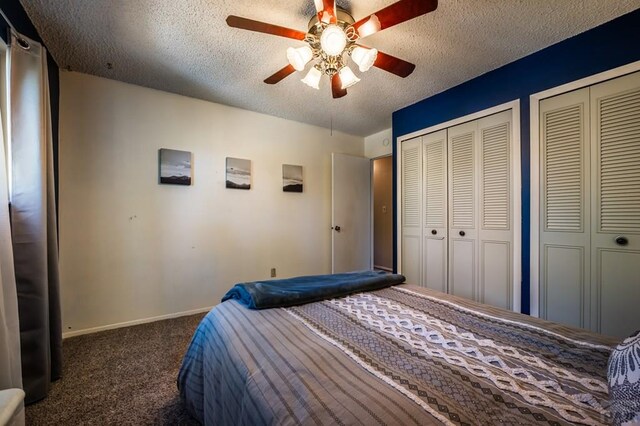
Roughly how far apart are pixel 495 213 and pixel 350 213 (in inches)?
77.3

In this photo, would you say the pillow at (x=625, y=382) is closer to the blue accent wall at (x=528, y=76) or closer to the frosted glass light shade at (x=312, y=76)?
the blue accent wall at (x=528, y=76)

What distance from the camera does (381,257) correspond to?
5.42 m

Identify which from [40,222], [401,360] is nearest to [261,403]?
[401,360]

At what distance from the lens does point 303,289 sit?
157cm

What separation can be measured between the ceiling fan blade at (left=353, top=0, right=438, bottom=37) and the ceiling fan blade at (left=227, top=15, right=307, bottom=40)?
373 millimetres

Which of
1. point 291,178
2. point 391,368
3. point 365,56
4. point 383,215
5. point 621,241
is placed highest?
point 365,56

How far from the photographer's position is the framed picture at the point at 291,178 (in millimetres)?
3581

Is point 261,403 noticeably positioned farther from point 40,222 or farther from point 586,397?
point 40,222

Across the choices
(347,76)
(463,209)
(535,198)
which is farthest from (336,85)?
(535,198)

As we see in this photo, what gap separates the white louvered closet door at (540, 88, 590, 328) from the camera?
78.2 inches

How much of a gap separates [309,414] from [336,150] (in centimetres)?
375

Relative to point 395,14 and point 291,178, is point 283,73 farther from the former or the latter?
point 291,178

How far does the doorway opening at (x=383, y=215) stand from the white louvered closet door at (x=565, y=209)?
10.3 ft

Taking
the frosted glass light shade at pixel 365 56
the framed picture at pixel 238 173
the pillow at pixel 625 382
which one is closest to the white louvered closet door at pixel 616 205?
the pillow at pixel 625 382
